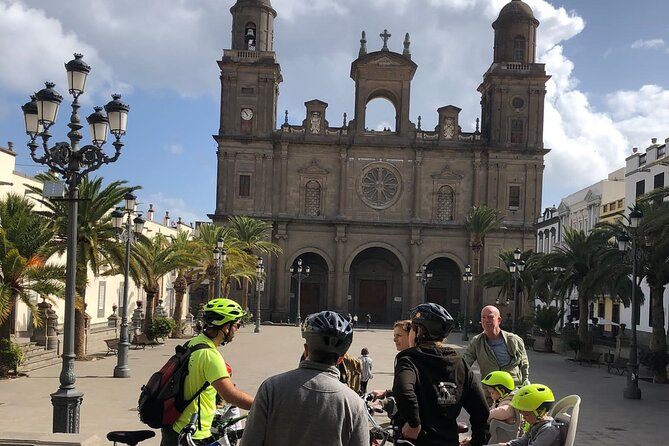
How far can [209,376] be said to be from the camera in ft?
16.4

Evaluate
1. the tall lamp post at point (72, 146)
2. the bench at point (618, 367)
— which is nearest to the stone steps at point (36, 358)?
the tall lamp post at point (72, 146)

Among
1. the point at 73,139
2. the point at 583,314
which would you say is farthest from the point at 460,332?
the point at 73,139

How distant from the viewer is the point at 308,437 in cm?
356

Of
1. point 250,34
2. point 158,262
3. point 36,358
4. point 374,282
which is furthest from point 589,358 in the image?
point 250,34

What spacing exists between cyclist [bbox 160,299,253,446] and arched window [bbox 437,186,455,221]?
52334 mm

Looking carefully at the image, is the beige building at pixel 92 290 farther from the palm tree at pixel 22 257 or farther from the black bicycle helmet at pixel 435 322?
the black bicycle helmet at pixel 435 322

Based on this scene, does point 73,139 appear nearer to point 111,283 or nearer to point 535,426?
point 535,426

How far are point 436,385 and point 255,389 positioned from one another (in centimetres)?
1368

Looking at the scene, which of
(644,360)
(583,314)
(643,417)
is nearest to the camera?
(643,417)

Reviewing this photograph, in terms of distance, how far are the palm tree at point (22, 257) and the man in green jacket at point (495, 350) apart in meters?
14.8

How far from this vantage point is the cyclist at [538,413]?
5.40m

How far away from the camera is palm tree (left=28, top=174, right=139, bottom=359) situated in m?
23.2

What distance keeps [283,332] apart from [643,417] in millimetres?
29181

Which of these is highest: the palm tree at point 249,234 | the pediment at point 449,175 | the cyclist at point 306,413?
the pediment at point 449,175
